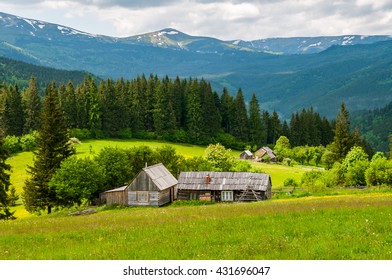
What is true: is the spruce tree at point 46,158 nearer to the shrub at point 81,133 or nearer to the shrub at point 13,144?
the shrub at point 13,144

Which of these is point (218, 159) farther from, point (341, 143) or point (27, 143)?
point (27, 143)

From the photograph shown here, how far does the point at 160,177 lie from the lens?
60.6 m

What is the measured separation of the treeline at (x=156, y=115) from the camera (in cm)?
11850

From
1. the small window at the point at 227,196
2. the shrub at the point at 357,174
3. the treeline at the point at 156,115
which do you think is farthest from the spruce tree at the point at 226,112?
the small window at the point at 227,196

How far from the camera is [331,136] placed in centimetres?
15500

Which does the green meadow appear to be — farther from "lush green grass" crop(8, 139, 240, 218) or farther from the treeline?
the treeline

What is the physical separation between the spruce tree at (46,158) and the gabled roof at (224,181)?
17370 millimetres

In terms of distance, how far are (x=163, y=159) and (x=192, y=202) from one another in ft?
63.2

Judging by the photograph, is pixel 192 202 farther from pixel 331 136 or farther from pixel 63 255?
pixel 331 136

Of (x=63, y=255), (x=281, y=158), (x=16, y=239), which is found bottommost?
(x=281, y=158)

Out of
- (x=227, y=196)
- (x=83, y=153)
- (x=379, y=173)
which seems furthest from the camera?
(x=83, y=153)

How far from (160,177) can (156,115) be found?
6994cm

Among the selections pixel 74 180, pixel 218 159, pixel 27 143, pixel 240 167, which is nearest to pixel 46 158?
pixel 74 180

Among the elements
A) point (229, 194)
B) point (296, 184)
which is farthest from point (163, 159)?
point (296, 184)
